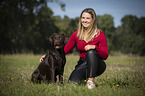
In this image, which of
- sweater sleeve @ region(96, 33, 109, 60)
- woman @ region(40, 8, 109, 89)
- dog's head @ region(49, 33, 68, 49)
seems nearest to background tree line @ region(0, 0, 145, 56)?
dog's head @ region(49, 33, 68, 49)

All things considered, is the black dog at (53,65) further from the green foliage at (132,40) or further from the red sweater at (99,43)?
the green foliage at (132,40)

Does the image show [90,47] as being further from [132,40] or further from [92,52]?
[132,40]

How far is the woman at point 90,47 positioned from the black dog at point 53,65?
430 mm

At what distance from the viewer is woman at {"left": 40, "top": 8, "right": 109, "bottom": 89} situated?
325cm

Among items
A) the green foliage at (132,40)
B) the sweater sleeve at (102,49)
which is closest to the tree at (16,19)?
the sweater sleeve at (102,49)

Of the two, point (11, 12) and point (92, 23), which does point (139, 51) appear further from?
point (92, 23)

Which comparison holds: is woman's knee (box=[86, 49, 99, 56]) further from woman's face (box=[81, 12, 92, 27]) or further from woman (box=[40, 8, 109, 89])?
woman's face (box=[81, 12, 92, 27])

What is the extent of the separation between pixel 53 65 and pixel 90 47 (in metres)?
1.01

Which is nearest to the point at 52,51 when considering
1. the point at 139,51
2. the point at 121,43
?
the point at 139,51

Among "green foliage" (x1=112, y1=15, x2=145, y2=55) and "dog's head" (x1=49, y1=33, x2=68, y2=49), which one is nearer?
"dog's head" (x1=49, y1=33, x2=68, y2=49)

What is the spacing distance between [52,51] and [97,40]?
1.18 metres

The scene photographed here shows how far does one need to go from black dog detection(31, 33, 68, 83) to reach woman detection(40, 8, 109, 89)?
43 centimetres

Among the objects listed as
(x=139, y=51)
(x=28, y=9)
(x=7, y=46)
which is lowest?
(x=139, y=51)

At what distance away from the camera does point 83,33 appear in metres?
3.68
